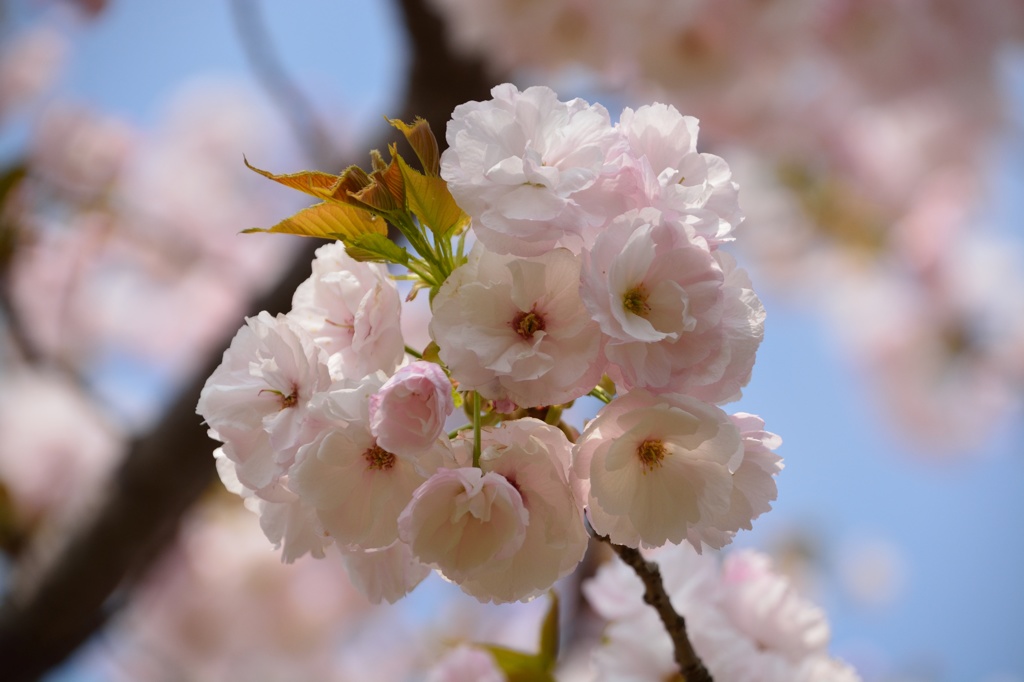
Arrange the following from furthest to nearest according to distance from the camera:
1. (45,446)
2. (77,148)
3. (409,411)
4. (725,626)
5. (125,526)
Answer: (77,148), (45,446), (125,526), (725,626), (409,411)

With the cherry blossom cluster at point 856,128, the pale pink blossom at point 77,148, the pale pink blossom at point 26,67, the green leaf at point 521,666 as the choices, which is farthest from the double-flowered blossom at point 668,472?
the pale pink blossom at point 26,67

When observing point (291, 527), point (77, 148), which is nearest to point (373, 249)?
point (291, 527)

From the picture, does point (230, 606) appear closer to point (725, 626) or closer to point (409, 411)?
point (725, 626)

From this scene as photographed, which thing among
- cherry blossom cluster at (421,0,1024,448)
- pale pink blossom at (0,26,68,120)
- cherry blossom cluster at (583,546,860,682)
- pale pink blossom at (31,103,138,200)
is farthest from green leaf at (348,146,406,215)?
pale pink blossom at (0,26,68,120)

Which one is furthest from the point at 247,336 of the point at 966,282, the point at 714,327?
the point at 966,282

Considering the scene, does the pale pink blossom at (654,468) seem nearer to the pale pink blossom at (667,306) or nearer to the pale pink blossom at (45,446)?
the pale pink blossom at (667,306)

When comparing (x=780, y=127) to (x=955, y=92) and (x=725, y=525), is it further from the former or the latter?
(x=725, y=525)
